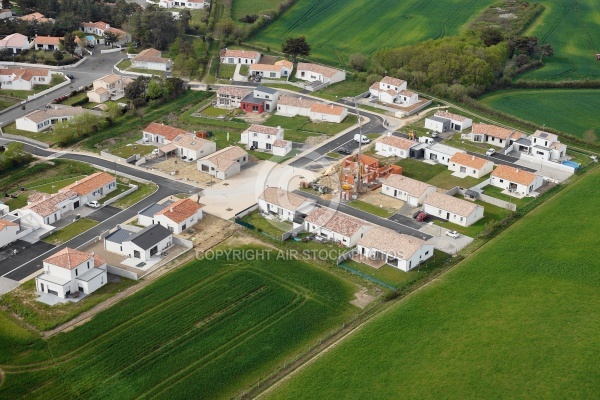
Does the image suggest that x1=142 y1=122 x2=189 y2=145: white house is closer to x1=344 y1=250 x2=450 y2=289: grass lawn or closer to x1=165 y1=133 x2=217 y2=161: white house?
x1=165 y1=133 x2=217 y2=161: white house

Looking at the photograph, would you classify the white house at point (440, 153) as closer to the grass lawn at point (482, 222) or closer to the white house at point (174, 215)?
the grass lawn at point (482, 222)

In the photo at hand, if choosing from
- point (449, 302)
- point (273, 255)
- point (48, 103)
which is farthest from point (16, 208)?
point (449, 302)

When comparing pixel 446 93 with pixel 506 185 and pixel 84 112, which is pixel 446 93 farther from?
pixel 84 112

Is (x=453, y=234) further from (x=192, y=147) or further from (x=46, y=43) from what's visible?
(x=46, y=43)

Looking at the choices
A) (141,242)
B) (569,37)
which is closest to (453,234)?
(141,242)

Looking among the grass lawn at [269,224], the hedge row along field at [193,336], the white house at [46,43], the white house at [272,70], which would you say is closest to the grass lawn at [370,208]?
the grass lawn at [269,224]

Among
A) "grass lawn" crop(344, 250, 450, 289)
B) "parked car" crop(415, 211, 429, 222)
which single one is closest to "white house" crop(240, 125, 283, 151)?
"parked car" crop(415, 211, 429, 222)
